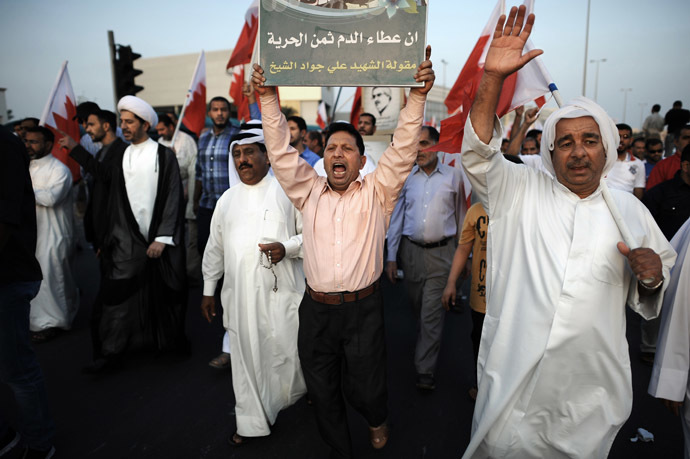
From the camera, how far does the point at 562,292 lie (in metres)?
→ 1.99

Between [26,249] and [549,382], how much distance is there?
2879 mm

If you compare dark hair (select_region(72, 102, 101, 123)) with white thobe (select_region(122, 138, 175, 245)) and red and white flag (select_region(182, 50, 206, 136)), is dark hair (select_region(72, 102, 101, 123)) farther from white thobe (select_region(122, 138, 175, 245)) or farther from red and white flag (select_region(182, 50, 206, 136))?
red and white flag (select_region(182, 50, 206, 136))

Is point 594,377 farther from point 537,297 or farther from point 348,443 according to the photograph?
point 348,443

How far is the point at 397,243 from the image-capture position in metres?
4.45

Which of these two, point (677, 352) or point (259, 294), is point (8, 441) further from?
point (677, 352)

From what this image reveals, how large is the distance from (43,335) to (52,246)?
95 centimetres

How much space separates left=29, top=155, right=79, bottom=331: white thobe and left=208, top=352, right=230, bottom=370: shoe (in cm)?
206

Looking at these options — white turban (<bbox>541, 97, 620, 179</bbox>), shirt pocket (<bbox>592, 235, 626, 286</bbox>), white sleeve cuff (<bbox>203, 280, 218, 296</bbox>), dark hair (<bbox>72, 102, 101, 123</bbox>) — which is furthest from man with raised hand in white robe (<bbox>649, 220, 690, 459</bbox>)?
dark hair (<bbox>72, 102, 101, 123</bbox>)

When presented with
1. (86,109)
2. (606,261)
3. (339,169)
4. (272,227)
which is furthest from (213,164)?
(606,261)

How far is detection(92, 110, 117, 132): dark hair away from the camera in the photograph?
418 cm

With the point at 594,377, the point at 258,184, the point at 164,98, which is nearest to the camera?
the point at 594,377

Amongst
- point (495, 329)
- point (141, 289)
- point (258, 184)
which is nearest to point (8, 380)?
point (141, 289)

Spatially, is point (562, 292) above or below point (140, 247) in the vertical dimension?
above

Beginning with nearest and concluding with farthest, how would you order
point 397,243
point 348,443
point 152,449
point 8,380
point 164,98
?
point 8,380 < point 348,443 < point 152,449 < point 397,243 < point 164,98
